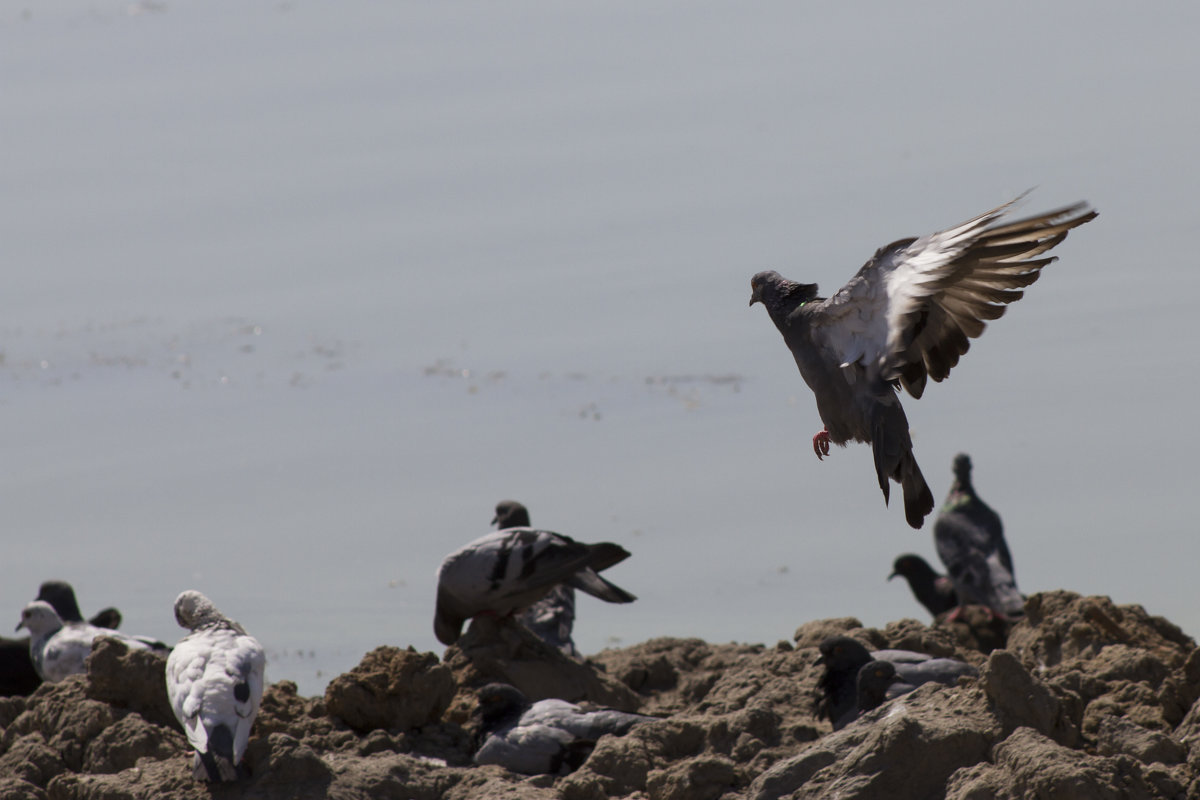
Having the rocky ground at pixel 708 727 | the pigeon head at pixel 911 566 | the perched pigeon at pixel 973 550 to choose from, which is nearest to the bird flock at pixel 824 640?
the rocky ground at pixel 708 727

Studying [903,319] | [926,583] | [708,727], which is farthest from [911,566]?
[903,319]

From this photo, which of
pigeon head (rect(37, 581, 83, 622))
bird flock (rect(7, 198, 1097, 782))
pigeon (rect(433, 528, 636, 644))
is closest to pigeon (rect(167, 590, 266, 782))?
bird flock (rect(7, 198, 1097, 782))

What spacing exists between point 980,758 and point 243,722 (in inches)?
132

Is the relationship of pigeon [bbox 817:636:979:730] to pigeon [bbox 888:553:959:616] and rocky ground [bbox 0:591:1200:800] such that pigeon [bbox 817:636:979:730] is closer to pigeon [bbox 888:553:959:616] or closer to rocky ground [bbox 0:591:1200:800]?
rocky ground [bbox 0:591:1200:800]

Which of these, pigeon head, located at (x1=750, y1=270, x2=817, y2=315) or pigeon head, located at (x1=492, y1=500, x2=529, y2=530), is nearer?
pigeon head, located at (x1=750, y1=270, x2=817, y2=315)

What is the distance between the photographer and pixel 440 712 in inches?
378

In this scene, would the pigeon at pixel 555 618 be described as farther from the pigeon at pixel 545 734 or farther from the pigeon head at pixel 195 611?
the pigeon head at pixel 195 611

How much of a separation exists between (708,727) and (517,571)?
225cm

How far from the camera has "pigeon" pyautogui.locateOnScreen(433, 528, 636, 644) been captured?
410 inches

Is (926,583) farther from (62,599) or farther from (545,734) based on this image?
(545,734)

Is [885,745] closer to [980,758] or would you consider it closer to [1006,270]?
[980,758]

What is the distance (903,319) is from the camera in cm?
629

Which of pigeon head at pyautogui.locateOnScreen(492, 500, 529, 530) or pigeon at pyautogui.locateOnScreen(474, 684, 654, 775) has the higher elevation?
pigeon head at pyautogui.locateOnScreen(492, 500, 529, 530)

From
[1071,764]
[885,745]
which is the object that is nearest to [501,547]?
[885,745]
